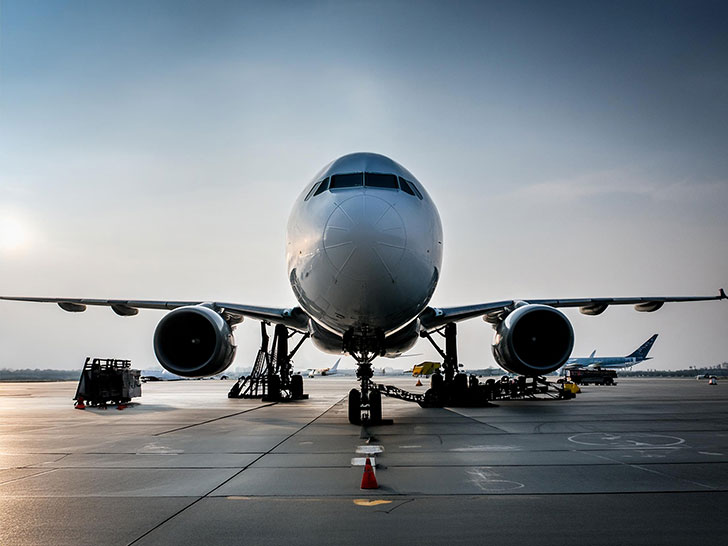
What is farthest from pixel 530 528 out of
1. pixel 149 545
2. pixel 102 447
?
pixel 102 447

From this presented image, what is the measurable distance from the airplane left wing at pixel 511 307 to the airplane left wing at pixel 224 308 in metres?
3.47

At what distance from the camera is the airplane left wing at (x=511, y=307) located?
608 inches

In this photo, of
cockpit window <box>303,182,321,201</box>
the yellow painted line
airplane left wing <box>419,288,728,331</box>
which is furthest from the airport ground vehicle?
the yellow painted line

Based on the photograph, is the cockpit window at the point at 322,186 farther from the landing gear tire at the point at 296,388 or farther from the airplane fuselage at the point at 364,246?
the landing gear tire at the point at 296,388

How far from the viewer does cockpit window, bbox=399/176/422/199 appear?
31.4ft

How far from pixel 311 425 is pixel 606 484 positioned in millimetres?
6760

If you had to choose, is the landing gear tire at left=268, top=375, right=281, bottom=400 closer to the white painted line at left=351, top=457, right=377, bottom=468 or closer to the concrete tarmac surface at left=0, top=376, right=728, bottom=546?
the concrete tarmac surface at left=0, top=376, right=728, bottom=546

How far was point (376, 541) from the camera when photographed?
3.44 m

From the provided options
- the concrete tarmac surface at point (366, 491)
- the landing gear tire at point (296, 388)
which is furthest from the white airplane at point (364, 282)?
the landing gear tire at point (296, 388)

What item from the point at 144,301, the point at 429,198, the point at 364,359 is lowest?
the point at 364,359

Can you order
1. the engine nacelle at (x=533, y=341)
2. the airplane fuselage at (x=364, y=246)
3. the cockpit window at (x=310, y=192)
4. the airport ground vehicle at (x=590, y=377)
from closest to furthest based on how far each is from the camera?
the airplane fuselage at (x=364, y=246), the cockpit window at (x=310, y=192), the engine nacelle at (x=533, y=341), the airport ground vehicle at (x=590, y=377)

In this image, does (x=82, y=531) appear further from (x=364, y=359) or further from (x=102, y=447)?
(x=364, y=359)

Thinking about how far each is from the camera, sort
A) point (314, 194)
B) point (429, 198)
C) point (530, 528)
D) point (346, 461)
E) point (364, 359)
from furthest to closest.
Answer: point (364, 359), point (429, 198), point (314, 194), point (346, 461), point (530, 528)

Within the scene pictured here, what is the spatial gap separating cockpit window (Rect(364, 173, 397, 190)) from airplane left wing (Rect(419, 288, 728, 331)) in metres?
6.28
